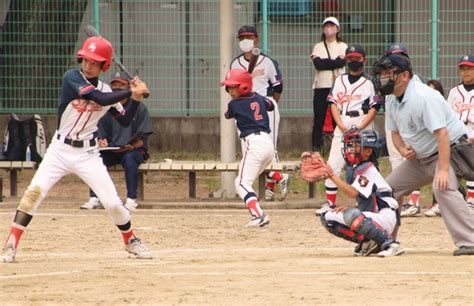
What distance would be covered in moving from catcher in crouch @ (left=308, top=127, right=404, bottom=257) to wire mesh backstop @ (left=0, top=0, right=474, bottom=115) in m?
7.84

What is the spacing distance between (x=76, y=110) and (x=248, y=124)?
3.77 meters

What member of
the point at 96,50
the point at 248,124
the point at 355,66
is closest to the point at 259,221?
the point at 248,124

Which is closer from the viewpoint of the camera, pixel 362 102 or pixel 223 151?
pixel 362 102

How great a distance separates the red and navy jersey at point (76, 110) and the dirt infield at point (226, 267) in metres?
1.07

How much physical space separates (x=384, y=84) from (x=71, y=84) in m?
2.56

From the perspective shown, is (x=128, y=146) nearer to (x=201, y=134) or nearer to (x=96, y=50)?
(x=201, y=134)

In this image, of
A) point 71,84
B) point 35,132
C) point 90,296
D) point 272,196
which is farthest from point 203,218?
point 90,296

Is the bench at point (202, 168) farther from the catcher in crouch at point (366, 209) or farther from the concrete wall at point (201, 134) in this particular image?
the catcher in crouch at point (366, 209)

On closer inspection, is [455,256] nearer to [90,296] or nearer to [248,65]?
[90,296]

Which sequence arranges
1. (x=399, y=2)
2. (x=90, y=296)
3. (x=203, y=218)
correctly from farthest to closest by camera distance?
(x=399, y=2) → (x=203, y=218) → (x=90, y=296)

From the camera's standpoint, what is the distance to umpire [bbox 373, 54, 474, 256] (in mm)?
11773

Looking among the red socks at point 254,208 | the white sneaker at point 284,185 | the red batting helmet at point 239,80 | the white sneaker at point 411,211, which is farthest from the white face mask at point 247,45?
the red socks at point 254,208

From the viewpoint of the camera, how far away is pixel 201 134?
70.1 ft

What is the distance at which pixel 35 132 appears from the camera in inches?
725
